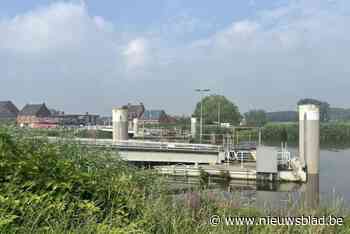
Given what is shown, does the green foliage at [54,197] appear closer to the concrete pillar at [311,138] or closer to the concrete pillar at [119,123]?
the concrete pillar at [311,138]

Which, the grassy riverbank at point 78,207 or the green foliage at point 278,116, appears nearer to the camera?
the grassy riverbank at point 78,207

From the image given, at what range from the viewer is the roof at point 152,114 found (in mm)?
100000

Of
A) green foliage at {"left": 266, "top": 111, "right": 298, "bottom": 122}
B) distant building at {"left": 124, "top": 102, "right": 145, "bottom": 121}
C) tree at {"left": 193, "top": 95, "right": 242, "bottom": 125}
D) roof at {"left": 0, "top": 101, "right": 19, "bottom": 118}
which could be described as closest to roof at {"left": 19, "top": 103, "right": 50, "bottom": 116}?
roof at {"left": 0, "top": 101, "right": 19, "bottom": 118}

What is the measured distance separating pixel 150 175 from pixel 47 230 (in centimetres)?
349

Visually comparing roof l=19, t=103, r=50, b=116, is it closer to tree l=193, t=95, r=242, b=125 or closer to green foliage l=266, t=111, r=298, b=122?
tree l=193, t=95, r=242, b=125

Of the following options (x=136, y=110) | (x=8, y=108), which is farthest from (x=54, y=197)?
(x=136, y=110)

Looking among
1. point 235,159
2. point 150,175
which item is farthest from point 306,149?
point 150,175

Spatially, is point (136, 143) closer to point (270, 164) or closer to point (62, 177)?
point (270, 164)

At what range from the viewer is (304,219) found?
14.0ft

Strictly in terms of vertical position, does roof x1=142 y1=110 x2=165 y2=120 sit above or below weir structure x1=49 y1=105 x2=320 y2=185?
above

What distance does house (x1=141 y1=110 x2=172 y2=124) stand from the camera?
98312 mm

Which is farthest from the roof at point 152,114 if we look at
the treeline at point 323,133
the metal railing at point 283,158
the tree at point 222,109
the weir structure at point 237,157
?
the metal railing at point 283,158

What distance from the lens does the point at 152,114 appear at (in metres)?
102

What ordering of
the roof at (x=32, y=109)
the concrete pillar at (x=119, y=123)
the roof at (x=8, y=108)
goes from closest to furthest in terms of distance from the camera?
the concrete pillar at (x=119, y=123)
the roof at (x=8, y=108)
the roof at (x=32, y=109)
